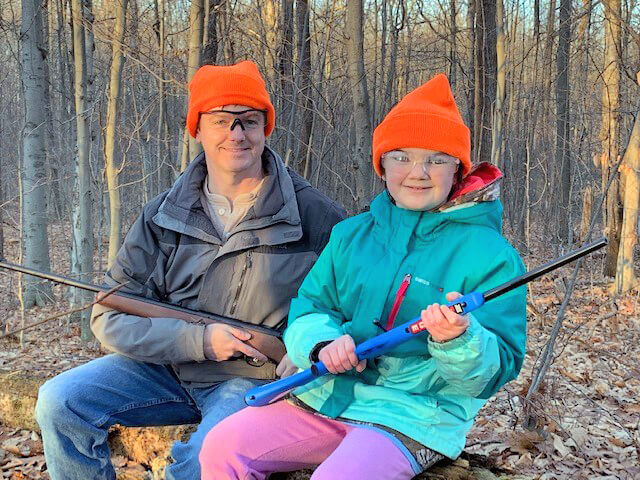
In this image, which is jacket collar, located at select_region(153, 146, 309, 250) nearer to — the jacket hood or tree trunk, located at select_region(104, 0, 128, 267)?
the jacket hood

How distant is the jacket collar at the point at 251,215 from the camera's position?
→ 282cm

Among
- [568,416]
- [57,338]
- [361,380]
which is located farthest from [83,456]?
[57,338]

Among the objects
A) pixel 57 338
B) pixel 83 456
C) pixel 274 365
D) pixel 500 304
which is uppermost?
pixel 500 304

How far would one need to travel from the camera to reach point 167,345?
2.71 m

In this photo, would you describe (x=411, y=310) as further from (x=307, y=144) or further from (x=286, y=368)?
(x=307, y=144)

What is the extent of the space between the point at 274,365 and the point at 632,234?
789 centimetres

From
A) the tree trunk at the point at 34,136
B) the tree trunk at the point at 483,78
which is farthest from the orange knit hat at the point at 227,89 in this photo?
the tree trunk at the point at 34,136

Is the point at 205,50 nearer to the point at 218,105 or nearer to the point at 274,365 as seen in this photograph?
the point at 218,105

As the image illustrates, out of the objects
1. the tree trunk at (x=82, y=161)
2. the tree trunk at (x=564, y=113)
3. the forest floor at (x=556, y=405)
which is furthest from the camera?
the tree trunk at (x=564, y=113)

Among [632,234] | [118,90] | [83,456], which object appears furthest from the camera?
[632,234]

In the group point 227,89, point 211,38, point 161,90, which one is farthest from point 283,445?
point 161,90

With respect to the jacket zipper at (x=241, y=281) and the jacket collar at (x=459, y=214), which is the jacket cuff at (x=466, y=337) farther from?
the jacket zipper at (x=241, y=281)

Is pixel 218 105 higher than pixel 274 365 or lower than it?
higher

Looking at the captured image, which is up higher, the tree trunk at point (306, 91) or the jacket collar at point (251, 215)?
the tree trunk at point (306, 91)
